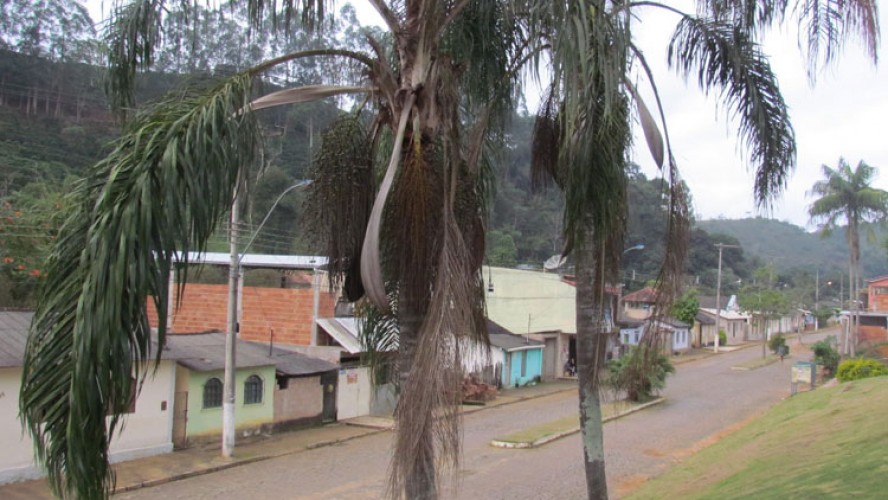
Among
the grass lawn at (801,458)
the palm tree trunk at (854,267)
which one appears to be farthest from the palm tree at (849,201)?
the grass lawn at (801,458)

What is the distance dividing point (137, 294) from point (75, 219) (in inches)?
25.4

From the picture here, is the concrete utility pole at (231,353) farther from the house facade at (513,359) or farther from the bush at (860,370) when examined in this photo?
the bush at (860,370)

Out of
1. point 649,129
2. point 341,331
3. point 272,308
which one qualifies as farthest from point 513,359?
point 649,129

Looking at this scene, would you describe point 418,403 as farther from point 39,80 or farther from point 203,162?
point 39,80

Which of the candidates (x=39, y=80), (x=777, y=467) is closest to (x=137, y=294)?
(x=777, y=467)

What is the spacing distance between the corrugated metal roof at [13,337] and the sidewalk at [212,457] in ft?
7.78

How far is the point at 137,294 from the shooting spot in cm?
352

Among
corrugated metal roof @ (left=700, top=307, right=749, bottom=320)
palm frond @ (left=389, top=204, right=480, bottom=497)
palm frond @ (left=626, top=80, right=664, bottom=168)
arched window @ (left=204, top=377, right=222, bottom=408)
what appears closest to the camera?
palm frond @ (left=389, top=204, right=480, bottom=497)

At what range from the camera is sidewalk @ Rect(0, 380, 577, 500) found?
559 inches

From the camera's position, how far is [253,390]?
65.7ft

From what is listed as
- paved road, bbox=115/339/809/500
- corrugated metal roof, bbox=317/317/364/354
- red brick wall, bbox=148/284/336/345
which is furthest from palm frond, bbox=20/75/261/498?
corrugated metal roof, bbox=317/317/364/354

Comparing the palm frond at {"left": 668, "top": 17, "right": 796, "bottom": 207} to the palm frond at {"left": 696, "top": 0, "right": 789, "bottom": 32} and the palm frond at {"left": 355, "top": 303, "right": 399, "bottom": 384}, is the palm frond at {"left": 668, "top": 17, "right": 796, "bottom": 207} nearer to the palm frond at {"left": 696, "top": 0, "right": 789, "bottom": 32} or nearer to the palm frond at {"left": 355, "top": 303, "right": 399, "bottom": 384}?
the palm frond at {"left": 696, "top": 0, "right": 789, "bottom": 32}

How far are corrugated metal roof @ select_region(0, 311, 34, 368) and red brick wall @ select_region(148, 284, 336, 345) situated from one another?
7.04m

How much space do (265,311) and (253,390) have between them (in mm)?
5971
